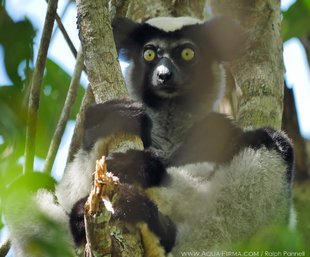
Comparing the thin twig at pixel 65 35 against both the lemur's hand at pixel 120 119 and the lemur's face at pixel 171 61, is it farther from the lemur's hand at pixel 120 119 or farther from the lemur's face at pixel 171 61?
the lemur's hand at pixel 120 119

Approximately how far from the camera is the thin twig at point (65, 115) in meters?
3.67

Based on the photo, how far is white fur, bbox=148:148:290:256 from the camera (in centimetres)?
277

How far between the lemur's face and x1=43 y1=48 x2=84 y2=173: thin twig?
2.21 feet

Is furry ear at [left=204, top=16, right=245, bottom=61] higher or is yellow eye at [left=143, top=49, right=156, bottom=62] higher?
Answer: furry ear at [left=204, top=16, right=245, bottom=61]

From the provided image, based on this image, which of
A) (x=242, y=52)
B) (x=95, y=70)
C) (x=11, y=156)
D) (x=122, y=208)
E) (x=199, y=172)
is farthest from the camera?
(x=242, y=52)

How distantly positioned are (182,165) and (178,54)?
3.69ft

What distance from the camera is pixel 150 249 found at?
2531mm

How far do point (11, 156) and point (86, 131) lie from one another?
85.3 inches

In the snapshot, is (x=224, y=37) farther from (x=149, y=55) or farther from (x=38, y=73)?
(x=38, y=73)

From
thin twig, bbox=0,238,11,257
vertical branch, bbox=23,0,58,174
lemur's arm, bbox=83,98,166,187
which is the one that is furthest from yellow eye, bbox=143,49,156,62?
thin twig, bbox=0,238,11,257

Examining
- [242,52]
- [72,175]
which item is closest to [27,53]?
[72,175]

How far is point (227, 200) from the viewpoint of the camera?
9.38 ft

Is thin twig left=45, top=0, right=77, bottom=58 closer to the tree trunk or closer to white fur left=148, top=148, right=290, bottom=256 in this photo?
the tree trunk

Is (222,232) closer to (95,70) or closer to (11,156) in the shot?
(95,70)
